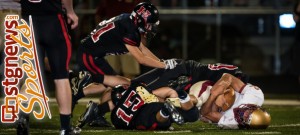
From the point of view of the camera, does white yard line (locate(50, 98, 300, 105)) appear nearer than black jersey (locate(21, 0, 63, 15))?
No

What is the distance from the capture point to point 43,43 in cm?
747

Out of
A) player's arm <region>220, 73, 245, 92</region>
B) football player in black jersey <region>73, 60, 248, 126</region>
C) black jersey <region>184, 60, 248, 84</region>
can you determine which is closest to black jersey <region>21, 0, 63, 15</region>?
football player in black jersey <region>73, 60, 248, 126</region>

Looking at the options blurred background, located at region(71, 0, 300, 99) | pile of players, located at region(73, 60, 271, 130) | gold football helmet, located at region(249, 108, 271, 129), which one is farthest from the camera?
blurred background, located at region(71, 0, 300, 99)

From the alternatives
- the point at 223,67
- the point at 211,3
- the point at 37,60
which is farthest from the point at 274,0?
the point at 37,60

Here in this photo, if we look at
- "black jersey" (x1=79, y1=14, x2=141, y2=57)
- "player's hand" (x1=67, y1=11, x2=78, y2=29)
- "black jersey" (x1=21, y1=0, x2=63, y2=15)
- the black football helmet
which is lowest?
"black jersey" (x1=79, y1=14, x2=141, y2=57)

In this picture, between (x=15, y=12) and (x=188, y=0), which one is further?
(x=188, y=0)

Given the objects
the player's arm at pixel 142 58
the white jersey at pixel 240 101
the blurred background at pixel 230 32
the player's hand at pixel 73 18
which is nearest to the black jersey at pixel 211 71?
the white jersey at pixel 240 101

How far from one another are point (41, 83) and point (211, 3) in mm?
11937

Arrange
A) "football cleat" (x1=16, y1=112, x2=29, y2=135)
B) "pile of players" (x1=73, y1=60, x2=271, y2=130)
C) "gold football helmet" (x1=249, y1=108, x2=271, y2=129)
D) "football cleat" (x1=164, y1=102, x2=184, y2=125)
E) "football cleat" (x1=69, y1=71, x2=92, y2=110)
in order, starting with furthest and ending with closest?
1. "football cleat" (x1=69, y1=71, x2=92, y2=110)
2. "gold football helmet" (x1=249, y1=108, x2=271, y2=129)
3. "pile of players" (x1=73, y1=60, x2=271, y2=130)
4. "football cleat" (x1=164, y1=102, x2=184, y2=125)
5. "football cleat" (x1=16, y1=112, x2=29, y2=135)

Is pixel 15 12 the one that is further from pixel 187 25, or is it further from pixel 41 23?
pixel 187 25

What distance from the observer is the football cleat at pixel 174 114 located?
313 inches

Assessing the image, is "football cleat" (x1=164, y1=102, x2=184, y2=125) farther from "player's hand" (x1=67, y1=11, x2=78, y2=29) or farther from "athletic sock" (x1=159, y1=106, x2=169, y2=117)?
"player's hand" (x1=67, y1=11, x2=78, y2=29)

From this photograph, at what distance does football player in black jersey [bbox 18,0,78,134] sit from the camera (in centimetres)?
740

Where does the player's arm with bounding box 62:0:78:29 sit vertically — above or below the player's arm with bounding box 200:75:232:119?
above
